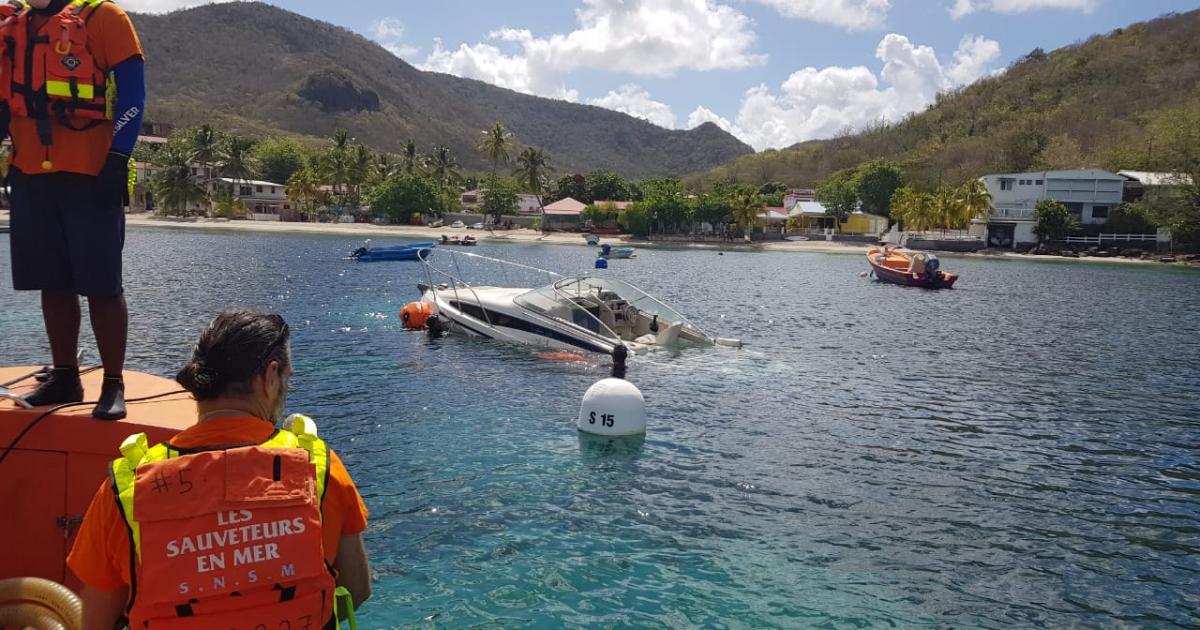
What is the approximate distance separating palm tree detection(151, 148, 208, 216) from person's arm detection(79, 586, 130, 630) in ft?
452

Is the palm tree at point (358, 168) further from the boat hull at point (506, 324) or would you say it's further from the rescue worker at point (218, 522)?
the rescue worker at point (218, 522)

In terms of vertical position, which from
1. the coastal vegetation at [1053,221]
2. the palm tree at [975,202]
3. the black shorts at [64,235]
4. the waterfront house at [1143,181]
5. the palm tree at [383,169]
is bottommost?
the black shorts at [64,235]

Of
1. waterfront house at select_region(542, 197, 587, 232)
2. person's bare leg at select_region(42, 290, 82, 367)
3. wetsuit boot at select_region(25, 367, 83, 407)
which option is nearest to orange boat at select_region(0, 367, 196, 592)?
wetsuit boot at select_region(25, 367, 83, 407)

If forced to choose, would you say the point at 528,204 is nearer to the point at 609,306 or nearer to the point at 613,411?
the point at 609,306

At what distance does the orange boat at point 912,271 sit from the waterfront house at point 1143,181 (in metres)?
60.9

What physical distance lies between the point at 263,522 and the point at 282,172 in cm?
17462

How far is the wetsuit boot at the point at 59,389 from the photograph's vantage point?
5145 millimetres

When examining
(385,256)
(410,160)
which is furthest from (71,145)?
(410,160)

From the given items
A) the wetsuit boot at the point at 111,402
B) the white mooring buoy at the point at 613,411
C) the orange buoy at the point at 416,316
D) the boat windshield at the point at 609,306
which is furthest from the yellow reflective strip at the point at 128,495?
the orange buoy at the point at 416,316

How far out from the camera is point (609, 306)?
26.3 m

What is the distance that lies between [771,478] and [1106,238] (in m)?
115

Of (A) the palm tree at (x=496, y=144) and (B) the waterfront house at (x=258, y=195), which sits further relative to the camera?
(A) the palm tree at (x=496, y=144)

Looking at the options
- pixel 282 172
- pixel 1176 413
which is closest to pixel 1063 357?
pixel 1176 413

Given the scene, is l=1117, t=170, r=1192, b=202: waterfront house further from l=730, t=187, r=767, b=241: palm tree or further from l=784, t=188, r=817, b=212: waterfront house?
l=784, t=188, r=817, b=212: waterfront house
